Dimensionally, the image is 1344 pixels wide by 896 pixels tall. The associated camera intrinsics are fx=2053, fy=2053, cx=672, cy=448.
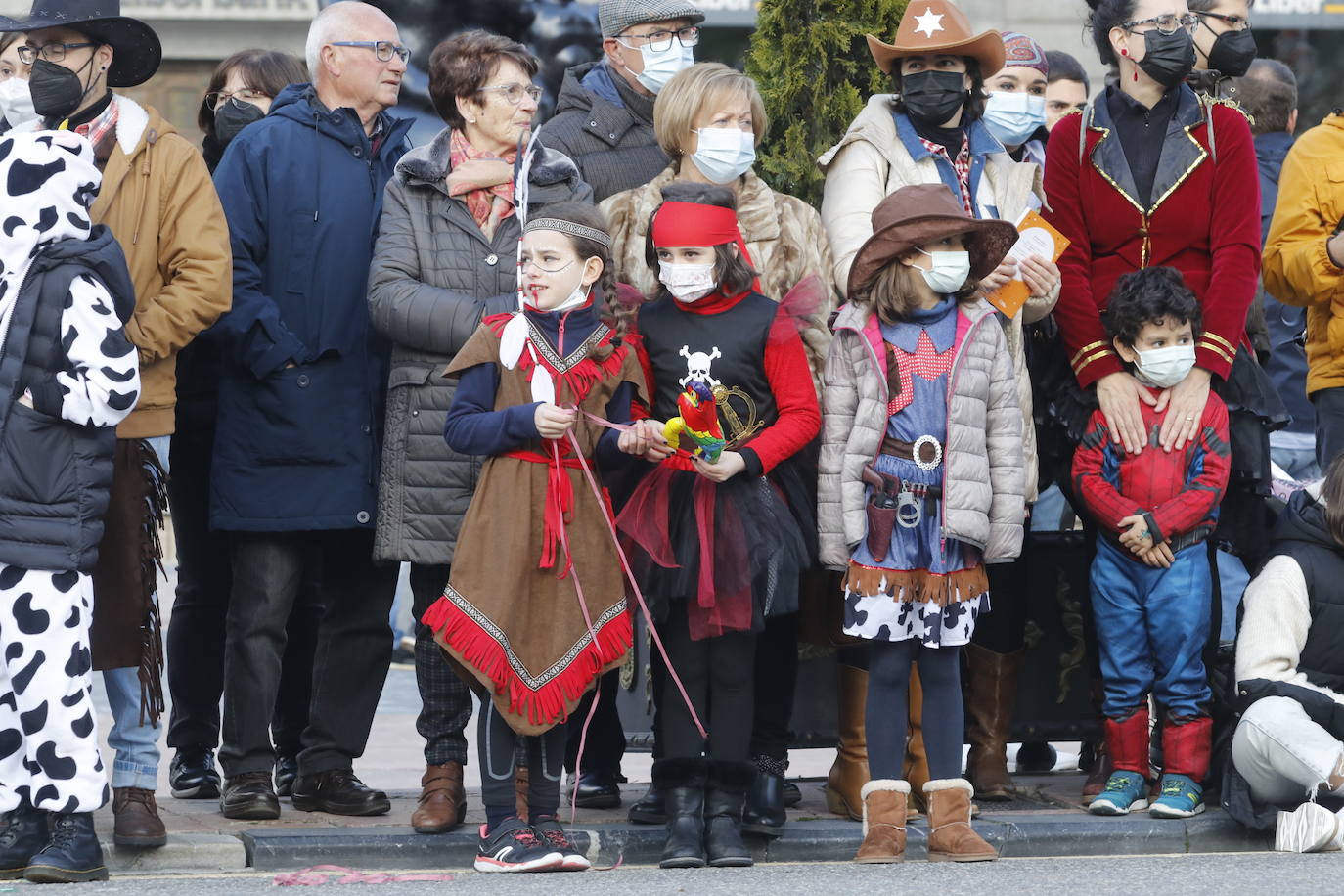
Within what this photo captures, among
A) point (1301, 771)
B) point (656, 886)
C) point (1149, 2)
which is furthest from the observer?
point (1149, 2)

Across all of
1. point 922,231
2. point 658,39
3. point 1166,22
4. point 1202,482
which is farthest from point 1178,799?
point 658,39

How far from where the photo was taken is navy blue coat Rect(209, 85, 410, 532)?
638 cm

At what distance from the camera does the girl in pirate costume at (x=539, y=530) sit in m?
5.82

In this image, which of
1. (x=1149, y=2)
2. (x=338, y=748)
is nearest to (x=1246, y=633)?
(x=1149, y=2)

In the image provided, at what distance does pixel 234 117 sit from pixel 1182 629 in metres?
3.70

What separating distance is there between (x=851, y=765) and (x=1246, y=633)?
1329mm

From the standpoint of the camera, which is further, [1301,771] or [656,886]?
[1301,771]

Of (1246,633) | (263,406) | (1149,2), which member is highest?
(1149,2)

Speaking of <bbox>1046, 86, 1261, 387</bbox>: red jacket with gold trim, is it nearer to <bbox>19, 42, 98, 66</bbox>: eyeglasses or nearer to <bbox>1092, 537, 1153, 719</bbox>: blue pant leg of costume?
<bbox>1092, 537, 1153, 719</bbox>: blue pant leg of costume

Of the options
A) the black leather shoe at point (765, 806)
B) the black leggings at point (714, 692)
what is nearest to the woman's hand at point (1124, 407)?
the black leggings at point (714, 692)

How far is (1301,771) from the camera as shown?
628 cm

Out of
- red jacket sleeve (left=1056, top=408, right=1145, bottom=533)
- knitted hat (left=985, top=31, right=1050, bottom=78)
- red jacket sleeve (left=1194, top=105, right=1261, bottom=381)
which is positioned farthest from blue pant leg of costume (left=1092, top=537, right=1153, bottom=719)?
knitted hat (left=985, top=31, right=1050, bottom=78)

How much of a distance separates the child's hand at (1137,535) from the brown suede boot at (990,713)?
650 mm

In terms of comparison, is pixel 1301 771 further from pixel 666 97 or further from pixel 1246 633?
pixel 666 97
